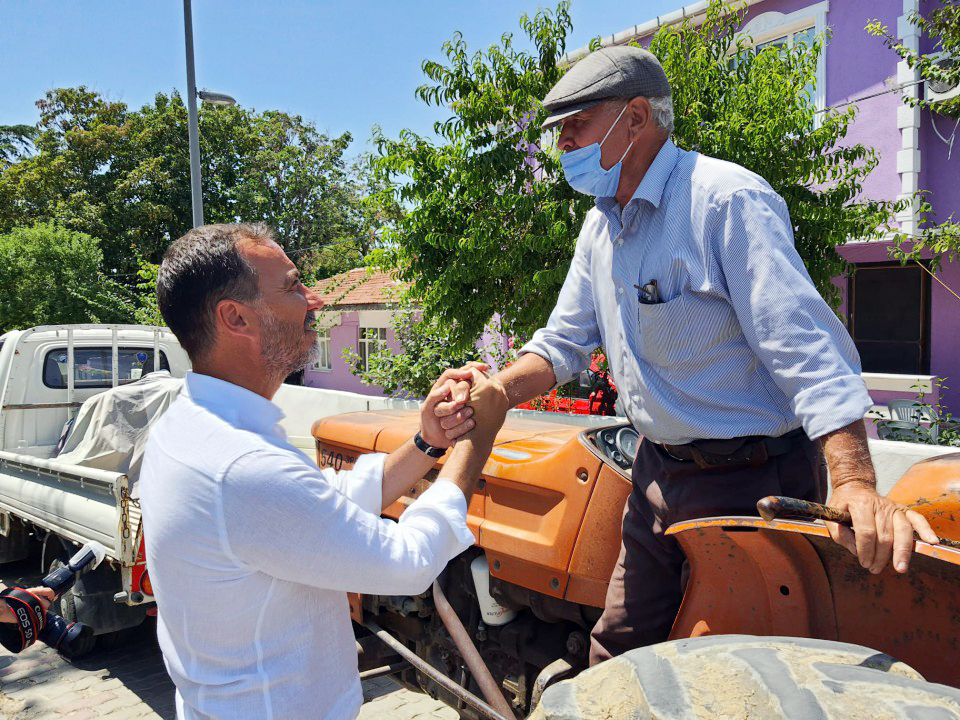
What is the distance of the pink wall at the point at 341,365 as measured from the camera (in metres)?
20.3

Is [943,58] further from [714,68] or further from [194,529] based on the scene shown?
[194,529]

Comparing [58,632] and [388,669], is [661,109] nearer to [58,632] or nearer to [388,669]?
[388,669]

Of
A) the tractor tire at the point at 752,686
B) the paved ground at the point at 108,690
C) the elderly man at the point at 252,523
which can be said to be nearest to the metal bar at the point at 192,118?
the paved ground at the point at 108,690

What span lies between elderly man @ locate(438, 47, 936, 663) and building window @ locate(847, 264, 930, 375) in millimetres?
9535

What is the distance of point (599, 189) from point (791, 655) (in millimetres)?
1306

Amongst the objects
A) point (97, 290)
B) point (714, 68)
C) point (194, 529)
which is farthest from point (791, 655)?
point (97, 290)

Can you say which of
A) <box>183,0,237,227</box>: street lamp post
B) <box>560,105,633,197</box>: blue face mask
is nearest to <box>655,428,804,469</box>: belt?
<box>560,105,633,197</box>: blue face mask

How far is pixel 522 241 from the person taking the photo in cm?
691

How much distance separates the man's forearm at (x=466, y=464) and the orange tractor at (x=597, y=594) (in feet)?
1.57

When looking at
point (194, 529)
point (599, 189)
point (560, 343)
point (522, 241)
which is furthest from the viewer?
point (522, 241)

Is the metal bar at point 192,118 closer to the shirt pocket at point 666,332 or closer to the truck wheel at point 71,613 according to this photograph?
the truck wheel at point 71,613

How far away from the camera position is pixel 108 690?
466cm

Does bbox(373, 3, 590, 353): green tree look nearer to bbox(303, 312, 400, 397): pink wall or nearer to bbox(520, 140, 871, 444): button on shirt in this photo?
bbox(520, 140, 871, 444): button on shirt

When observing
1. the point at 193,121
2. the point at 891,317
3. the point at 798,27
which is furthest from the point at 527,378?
the point at 798,27
